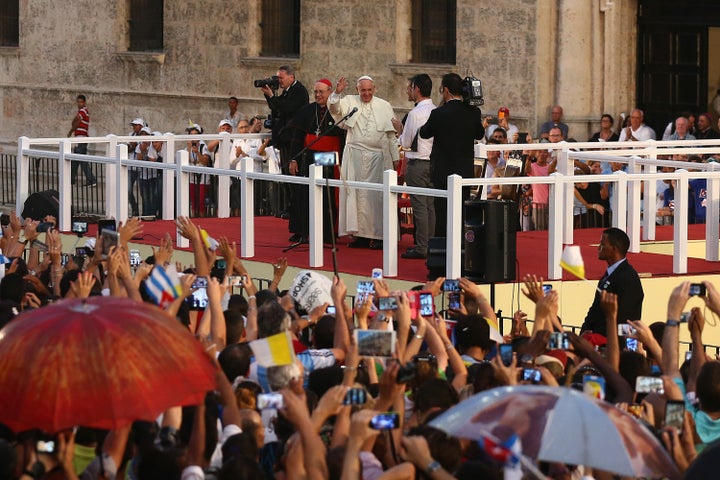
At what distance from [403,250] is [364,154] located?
0.99m

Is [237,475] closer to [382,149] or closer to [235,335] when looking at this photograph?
[235,335]

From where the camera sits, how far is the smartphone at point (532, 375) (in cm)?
834

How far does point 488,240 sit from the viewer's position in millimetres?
14516

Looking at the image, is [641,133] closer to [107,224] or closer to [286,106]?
[286,106]

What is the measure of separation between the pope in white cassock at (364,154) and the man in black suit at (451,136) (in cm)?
119

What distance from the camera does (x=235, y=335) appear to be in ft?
33.1

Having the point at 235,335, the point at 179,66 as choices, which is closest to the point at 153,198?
the point at 179,66

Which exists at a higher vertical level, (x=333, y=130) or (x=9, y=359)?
(x=333, y=130)

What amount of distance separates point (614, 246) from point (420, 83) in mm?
4370

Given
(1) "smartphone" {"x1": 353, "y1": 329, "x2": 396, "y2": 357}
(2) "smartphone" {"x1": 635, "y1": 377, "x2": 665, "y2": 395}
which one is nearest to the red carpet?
(1) "smartphone" {"x1": 353, "y1": 329, "x2": 396, "y2": 357}

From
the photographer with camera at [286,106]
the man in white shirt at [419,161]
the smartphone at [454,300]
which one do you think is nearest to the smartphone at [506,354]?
the smartphone at [454,300]

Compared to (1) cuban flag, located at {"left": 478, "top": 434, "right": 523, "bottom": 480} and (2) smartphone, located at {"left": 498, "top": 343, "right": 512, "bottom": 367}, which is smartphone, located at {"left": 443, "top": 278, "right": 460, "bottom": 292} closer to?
(2) smartphone, located at {"left": 498, "top": 343, "right": 512, "bottom": 367}

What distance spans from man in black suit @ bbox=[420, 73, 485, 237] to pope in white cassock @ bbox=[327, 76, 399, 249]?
119cm

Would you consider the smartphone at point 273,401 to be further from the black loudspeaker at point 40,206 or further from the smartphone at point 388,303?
the black loudspeaker at point 40,206
